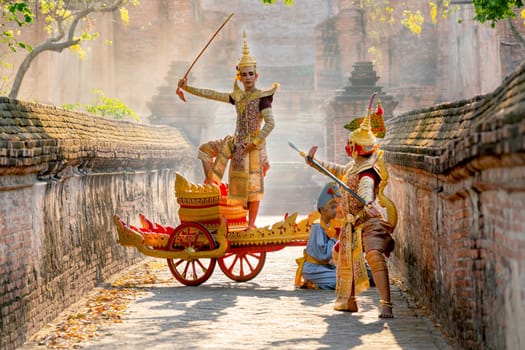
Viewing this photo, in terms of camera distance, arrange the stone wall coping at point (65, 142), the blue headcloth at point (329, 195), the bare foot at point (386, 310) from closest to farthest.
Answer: the stone wall coping at point (65, 142) → the bare foot at point (386, 310) → the blue headcloth at point (329, 195)

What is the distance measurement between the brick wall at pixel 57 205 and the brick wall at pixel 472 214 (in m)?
3.18

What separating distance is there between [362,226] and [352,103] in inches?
519

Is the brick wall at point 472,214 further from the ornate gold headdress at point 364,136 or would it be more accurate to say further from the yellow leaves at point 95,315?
the yellow leaves at point 95,315

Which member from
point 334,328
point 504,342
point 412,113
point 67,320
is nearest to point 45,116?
point 67,320

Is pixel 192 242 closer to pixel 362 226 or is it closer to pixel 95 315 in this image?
pixel 95 315

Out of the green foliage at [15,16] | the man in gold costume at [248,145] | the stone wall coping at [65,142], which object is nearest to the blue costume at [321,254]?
the man in gold costume at [248,145]

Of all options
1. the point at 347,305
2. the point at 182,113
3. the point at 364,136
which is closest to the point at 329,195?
the point at 364,136

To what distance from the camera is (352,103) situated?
816 inches

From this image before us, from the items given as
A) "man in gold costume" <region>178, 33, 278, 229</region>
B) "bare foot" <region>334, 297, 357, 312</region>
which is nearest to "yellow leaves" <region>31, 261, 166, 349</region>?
"man in gold costume" <region>178, 33, 278, 229</region>

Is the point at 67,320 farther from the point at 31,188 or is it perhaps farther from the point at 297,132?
the point at 297,132

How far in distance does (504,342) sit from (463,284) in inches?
44.0

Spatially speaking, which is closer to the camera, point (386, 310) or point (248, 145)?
point (386, 310)

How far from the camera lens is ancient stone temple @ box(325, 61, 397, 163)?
2053 centimetres

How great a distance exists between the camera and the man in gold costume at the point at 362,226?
7590mm
